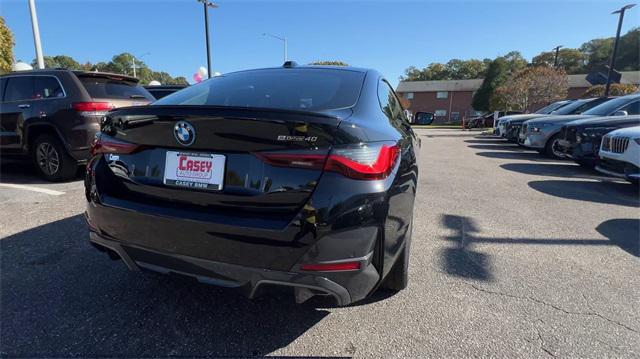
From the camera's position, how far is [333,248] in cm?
167

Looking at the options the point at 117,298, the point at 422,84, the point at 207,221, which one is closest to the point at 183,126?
the point at 207,221

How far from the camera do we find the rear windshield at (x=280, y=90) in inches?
84.2

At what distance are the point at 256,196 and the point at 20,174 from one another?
6.76 m

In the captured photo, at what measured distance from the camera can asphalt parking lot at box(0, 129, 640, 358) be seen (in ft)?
6.55

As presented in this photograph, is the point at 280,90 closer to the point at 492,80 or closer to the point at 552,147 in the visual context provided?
the point at 552,147

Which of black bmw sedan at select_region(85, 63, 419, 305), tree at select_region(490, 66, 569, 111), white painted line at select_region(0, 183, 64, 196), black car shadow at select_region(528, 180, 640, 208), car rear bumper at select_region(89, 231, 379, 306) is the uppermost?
tree at select_region(490, 66, 569, 111)

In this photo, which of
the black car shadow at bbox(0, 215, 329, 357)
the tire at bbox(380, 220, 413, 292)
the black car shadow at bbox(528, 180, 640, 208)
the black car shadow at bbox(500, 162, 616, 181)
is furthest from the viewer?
the black car shadow at bbox(500, 162, 616, 181)

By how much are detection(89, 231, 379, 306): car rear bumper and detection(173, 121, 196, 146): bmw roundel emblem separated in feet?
1.90

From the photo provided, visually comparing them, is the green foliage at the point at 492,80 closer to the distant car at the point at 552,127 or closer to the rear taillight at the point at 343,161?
the distant car at the point at 552,127

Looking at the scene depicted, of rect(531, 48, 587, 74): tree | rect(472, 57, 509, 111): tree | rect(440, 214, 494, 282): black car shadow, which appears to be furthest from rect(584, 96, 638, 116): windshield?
rect(531, 48, 587, 74): tree

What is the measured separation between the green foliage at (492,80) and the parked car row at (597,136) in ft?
146

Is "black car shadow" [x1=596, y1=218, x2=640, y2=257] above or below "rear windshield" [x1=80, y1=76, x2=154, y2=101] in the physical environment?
below

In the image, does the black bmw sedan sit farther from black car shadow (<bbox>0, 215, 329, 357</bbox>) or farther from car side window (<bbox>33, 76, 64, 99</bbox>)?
car side window (<bbox>33, 76, 64, 99</bbox>)

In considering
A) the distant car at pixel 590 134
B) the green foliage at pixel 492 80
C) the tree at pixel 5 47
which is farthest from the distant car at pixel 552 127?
the green foliage at pixel 492 80
